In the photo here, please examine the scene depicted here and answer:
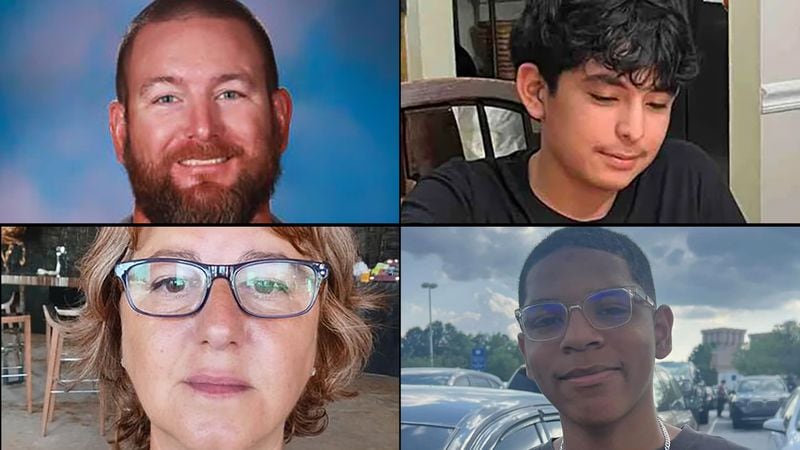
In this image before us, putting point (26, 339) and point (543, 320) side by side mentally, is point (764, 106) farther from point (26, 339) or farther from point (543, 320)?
point (26, 339)

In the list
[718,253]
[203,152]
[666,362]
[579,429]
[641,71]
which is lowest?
[579,429]

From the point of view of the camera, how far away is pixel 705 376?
4.18 ft

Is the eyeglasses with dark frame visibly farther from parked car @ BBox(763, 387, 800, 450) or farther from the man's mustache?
the man's mustache

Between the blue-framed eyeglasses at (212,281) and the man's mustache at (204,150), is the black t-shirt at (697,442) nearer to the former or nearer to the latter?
the blue-framed eyeglasses at (212,281)

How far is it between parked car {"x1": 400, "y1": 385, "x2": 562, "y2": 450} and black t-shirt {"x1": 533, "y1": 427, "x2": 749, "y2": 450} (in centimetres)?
21

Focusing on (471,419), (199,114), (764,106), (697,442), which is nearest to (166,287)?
(199,114)

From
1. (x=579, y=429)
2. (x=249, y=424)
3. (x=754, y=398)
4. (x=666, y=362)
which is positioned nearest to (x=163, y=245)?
(x=249, y=424)

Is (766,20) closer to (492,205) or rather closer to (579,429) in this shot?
(492,205)

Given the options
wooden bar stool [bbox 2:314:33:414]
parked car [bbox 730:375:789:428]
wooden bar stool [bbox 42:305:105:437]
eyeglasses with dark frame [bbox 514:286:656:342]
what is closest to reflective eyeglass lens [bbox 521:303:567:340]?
eyeglasses with dark frame [bbox 514:286:656:342]

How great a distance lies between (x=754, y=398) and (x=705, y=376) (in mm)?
95

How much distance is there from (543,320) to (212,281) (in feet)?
1.92

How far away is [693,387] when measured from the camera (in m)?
1.28

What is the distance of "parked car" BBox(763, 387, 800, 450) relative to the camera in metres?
1.28

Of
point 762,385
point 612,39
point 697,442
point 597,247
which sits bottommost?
point 697,442
